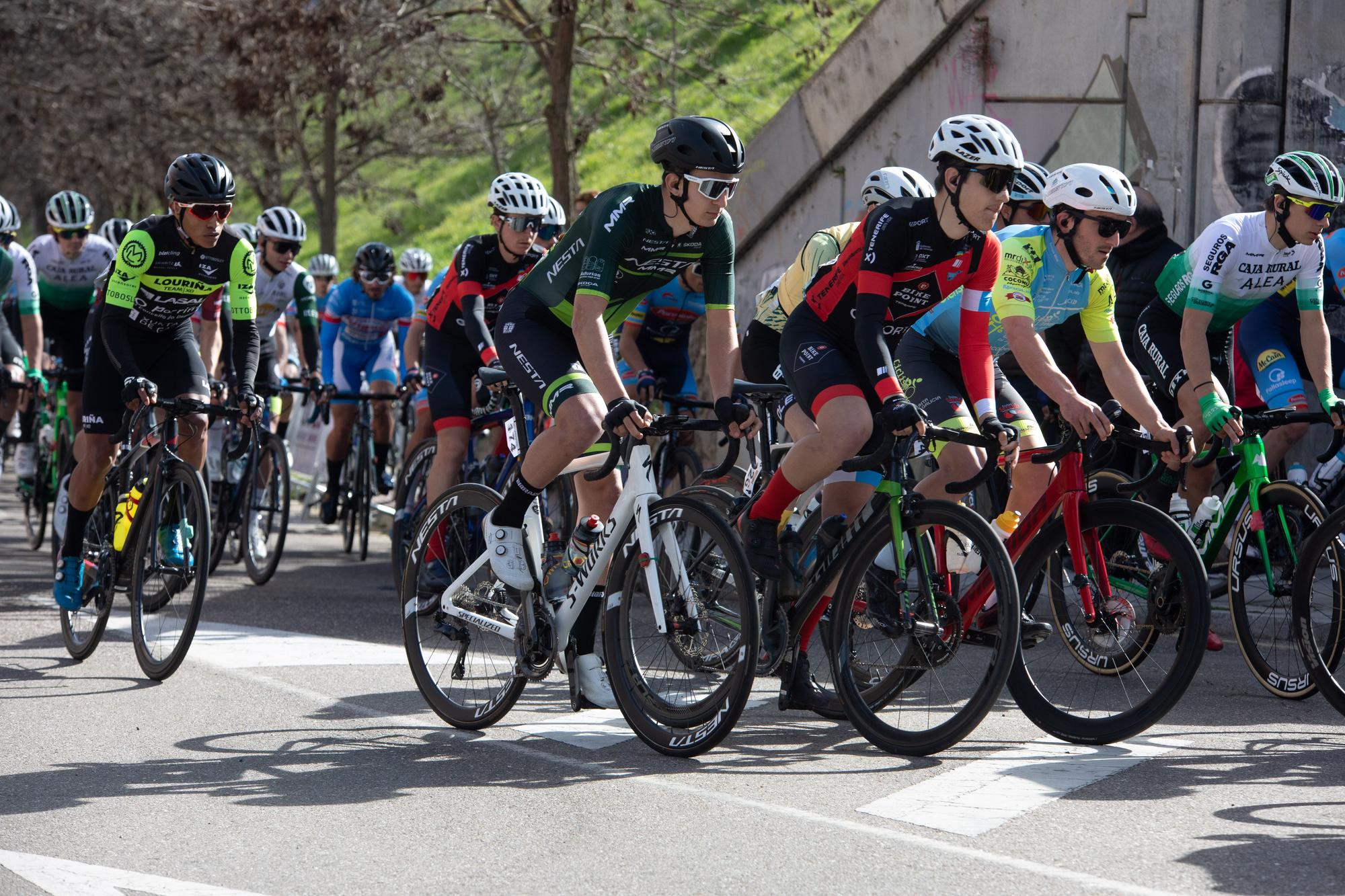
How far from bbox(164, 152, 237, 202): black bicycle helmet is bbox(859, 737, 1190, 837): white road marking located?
175 inches

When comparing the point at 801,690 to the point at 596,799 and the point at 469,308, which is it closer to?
the point at 596,799

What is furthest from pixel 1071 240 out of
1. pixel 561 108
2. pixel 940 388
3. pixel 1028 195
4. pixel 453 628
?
pixel 561 108

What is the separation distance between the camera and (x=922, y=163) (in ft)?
39.2

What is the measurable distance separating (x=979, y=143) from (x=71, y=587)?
15.5 feet

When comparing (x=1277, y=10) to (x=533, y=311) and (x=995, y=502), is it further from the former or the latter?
(x=533, y=311)

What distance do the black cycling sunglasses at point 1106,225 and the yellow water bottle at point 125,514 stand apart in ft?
14.1

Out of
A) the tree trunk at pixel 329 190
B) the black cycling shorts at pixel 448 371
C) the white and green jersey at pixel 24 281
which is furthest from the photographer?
the tree trunk at pixel 329 190

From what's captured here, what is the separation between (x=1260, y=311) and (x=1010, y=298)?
6.82ft

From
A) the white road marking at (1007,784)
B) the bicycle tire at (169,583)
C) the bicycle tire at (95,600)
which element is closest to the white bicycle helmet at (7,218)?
the bicycle tire at (95,600)

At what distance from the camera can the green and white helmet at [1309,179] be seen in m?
6.91

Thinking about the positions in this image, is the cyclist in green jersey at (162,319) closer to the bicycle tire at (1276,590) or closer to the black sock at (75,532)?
the black sock at (75,532)

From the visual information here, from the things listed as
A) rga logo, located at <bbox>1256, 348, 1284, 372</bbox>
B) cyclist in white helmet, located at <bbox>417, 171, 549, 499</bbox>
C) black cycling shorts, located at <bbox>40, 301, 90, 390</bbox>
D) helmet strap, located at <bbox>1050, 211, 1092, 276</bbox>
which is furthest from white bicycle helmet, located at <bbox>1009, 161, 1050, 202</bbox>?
black cycling shorts, located at <bbox>40, 301, 90, 390</bbox>

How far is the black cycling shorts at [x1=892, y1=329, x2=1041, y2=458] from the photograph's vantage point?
6.79 metres

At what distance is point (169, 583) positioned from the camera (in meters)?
7.11
